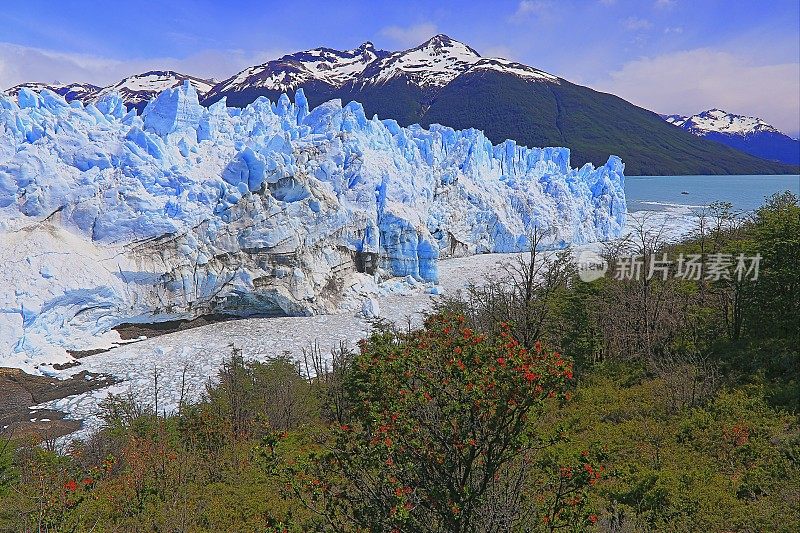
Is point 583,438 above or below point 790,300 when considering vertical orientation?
below

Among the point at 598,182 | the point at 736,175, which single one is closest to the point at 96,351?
the point at 598,182

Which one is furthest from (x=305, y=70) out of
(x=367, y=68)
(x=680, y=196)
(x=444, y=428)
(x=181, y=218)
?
(x=444, y=428)

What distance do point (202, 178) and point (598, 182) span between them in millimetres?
28344

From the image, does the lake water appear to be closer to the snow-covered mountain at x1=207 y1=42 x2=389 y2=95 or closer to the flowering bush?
the flowering bush

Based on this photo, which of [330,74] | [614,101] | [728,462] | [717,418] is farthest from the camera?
[330,74]

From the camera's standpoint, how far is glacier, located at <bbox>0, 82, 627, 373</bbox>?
18.7m

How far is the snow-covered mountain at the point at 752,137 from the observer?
176375mm

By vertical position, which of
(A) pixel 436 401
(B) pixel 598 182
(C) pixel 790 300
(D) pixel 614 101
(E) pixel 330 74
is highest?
(E) pixel 330 74

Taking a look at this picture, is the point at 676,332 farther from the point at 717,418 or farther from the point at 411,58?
the point at 411,58

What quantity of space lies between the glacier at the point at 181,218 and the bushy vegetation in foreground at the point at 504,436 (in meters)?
6.73

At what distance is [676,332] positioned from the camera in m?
12.6

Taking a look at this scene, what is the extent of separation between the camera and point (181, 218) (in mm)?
21891

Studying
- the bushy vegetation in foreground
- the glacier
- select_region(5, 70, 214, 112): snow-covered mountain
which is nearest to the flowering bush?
the bushy vegetation in foreground

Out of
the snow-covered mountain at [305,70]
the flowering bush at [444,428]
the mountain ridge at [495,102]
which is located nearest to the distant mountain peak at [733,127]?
the mountain ridge at [495,102]
